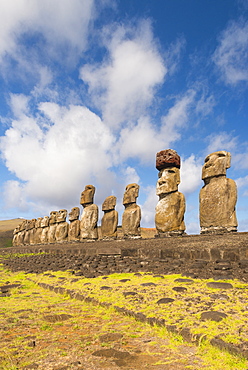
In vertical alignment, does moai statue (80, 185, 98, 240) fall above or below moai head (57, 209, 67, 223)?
below

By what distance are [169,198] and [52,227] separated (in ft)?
49.9

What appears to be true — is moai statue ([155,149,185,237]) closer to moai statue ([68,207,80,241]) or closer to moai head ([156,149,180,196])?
moai head ([156,149,180,196])

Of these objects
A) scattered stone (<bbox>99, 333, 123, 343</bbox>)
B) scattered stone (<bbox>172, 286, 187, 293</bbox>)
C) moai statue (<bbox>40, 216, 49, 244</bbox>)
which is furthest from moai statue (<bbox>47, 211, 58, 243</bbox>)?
scattered stone (<bbox>99, 333, 123, 343</bbox>)

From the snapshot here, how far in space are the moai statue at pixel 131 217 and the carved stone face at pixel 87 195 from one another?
15.3 feet

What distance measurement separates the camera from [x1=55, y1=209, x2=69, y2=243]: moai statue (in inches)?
813

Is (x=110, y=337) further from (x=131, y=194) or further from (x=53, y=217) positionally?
(x=53, y=217)

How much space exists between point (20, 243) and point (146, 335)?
3236cm

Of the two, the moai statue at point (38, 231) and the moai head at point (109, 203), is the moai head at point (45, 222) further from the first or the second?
the moai head at point (109, 203)

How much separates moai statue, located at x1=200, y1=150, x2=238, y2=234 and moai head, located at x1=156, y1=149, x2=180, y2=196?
1.62 m

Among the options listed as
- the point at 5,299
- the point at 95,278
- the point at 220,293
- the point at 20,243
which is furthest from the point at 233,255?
the point at 20,243

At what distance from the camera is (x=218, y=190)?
8.19m

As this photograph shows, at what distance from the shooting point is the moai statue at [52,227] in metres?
22.1

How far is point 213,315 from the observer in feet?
7.59

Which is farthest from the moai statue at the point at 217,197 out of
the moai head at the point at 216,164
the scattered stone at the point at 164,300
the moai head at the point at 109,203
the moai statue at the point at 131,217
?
the moai head at the point at 109,203
